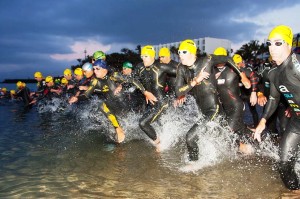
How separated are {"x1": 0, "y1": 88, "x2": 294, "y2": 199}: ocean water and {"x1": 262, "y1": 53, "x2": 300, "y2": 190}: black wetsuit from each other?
333 millimetres

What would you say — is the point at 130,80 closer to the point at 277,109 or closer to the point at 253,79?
the point at 253,79

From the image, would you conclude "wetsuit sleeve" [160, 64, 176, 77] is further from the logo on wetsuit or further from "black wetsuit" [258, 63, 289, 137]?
the logo on wetsuit

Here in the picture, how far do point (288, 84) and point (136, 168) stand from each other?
10.0ft

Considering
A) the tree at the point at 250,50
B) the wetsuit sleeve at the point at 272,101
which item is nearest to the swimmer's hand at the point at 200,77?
the wetsuit sleeve at the point at 272,101

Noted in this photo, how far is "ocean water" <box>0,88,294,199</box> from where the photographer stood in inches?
183

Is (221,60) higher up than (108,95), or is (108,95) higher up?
(221,60)

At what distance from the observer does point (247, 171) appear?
549 cm

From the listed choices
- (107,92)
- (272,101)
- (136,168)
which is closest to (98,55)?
(107,92)

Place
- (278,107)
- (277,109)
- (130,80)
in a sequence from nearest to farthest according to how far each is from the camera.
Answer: (278,107) → (277,109) → (130,80)

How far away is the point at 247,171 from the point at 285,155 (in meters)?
1.32

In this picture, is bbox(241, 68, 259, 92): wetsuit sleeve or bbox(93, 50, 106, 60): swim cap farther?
bbox(93, 50, 106, 60): swim cap

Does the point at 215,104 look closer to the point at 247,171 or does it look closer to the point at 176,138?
the point at 247,171

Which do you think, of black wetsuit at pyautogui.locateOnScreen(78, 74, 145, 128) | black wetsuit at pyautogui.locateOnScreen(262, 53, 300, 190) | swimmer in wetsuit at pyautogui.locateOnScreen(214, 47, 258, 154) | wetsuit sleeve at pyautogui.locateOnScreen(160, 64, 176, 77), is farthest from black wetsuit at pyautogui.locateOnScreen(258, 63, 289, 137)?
black wetsuit at pyautogui.locateOnScreen(78, 74, 145, 128)

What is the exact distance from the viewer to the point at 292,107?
433 cm
